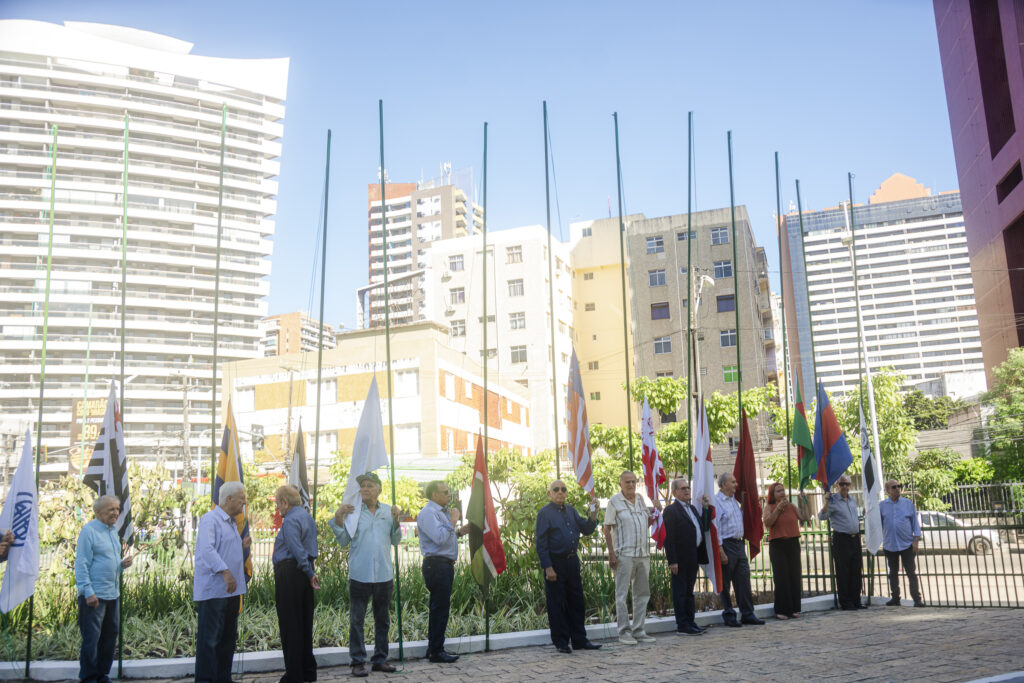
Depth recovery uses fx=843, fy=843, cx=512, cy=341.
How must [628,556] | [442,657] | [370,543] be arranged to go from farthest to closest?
1. [628,556]
2. [442,657]
3. [370,543]

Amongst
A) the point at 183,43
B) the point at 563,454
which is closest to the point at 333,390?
the point at 563,454

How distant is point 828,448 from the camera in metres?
13.1

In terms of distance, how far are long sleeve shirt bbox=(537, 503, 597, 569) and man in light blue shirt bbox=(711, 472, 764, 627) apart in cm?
236

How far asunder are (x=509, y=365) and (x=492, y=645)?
5340cm

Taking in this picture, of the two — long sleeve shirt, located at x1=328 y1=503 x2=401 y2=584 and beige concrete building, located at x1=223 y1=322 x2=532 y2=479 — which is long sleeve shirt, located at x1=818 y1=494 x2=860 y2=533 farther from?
beige concrete building, located at x1=223 y1=322 x2=532 y2=479

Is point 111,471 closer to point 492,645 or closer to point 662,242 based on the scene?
point 492,645

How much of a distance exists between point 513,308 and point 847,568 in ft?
169

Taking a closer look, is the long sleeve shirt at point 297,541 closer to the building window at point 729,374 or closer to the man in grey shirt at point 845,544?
the man in grey shirt at point 845,544

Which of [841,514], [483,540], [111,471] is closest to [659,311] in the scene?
[841,514]

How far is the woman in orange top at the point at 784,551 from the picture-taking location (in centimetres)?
1164

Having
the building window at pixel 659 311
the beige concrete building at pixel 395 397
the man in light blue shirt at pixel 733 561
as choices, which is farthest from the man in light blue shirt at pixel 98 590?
the building window at pixel 659 311

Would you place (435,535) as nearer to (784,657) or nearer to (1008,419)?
(784,657)

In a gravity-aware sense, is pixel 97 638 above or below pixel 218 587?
below

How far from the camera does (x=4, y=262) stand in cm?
8662
